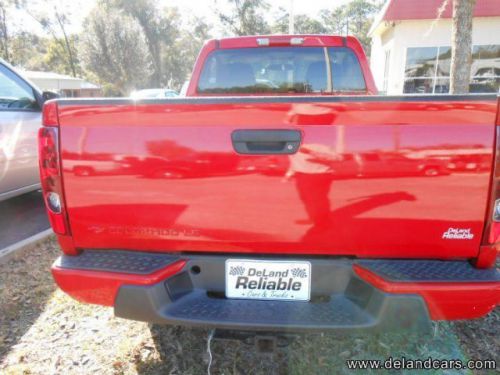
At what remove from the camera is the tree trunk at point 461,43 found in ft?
18.0

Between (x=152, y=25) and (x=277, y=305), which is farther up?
(x=152, y=25)

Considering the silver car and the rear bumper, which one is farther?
the silver car

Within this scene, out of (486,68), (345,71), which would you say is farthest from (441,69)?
(345,71)

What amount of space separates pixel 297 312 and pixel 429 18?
49.9 feet

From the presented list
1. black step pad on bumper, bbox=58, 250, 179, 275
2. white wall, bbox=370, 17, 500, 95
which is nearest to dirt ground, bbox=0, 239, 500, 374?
A: black step pad on bumper, bbox=58, 250, 179, 275

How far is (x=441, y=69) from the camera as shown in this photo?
587 inches

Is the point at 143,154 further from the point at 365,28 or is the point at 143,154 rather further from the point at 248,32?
the point at 365,28

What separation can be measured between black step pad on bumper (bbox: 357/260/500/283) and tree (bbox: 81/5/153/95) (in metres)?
37.1

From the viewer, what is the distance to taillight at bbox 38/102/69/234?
1.80m

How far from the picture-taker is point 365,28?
5162cm

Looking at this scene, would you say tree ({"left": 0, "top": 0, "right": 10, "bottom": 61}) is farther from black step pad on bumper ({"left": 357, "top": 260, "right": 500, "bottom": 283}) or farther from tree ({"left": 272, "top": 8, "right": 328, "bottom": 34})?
black step pad on bumper ({"left": 357, "top": 260, "right": 500, "bottom": 283})

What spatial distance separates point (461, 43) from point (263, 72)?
3.60 m

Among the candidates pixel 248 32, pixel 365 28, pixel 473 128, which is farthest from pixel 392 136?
pixel 365 28

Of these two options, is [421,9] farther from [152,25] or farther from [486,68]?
[152,25]
